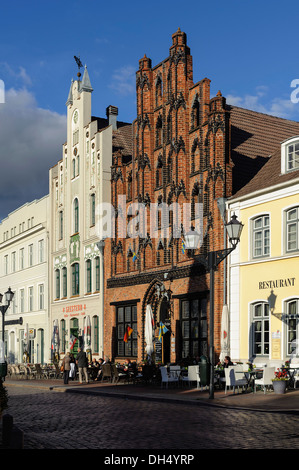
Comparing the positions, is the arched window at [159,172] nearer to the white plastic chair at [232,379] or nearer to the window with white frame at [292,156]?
the window with white frame at [292,156]

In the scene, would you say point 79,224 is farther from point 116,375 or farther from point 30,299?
point 116,375

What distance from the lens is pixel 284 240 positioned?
2662 cm

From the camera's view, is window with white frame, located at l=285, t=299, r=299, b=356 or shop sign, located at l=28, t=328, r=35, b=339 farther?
shop sign, located at l=28, t=328, r=35, b=339

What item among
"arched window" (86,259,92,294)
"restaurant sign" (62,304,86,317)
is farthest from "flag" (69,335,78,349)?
"arched window" (86,259,92,294)

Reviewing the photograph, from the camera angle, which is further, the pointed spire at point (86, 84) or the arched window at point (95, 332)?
the pointed spire at point (86, 84)

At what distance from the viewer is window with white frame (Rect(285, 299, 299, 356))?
25812 millimetres

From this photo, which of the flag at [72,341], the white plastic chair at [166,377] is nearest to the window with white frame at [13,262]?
the flag at [72,341]

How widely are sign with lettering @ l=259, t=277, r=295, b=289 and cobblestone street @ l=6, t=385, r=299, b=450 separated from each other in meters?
7.71

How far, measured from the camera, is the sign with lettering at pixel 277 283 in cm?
2616

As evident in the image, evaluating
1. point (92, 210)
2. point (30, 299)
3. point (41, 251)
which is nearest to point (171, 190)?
point (92, 210)

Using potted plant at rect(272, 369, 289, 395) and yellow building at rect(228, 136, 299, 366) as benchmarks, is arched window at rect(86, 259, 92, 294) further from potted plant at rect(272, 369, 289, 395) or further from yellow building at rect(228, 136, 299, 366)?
potted plant at rect(272, 369, 289, 395)

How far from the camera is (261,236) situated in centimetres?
2802

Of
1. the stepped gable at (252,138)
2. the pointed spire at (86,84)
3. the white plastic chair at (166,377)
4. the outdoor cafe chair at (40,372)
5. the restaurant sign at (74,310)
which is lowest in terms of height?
the outdoor cafe chair at (40,372)
